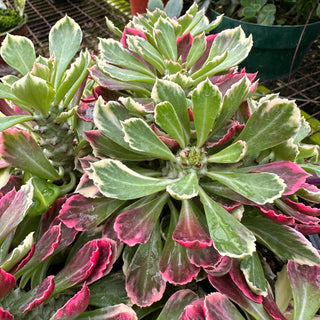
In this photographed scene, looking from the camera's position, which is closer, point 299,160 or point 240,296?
point 240,296

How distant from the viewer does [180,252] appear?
0.50m

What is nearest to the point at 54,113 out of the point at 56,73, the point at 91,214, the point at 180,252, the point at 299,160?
the point at 56,73

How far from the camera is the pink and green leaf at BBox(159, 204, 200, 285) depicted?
1.53ft

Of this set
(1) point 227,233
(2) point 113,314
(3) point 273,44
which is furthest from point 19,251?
(3) point 273,44

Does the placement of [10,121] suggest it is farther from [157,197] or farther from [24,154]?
[157,197]

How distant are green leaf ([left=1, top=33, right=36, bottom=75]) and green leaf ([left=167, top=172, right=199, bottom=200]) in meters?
0.34

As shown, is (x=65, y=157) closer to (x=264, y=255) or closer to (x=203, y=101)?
(x=203, y=101)

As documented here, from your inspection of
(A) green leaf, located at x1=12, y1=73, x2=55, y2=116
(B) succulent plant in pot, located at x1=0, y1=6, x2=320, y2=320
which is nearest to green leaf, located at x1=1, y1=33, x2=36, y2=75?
(B) succulent plant in pot, located at x1=0, y1=6, x2=320, y2=320

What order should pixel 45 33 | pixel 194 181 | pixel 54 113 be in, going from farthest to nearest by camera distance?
1. pixel 45 33
2. pixel 54 113
3. pixel 194 181

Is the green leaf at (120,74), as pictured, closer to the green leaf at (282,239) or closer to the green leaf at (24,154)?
the green leaf at (24,154)

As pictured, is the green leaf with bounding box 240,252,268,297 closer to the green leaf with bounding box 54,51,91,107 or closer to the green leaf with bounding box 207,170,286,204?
the green leaf with bounding box 207,170,286,204

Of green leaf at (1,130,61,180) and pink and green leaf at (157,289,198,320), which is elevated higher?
green leaf at (1,130,61,180)

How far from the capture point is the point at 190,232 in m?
0.47

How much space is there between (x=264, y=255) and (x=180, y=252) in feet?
0.72
